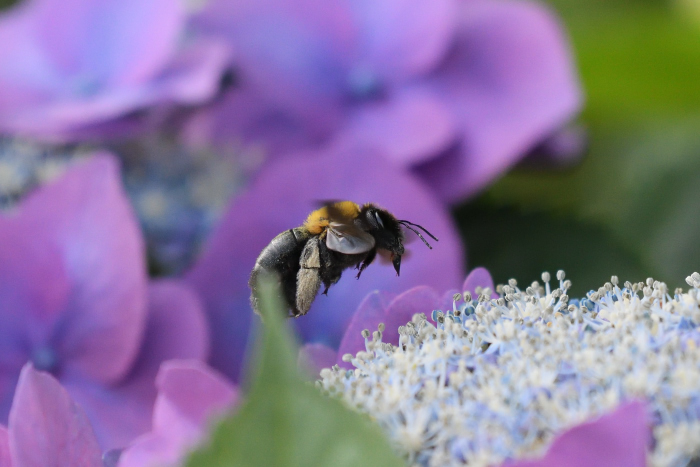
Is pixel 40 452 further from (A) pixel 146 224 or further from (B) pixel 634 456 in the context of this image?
(A) pixel 146 224

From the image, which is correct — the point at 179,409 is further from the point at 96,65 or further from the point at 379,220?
the point at 96,65

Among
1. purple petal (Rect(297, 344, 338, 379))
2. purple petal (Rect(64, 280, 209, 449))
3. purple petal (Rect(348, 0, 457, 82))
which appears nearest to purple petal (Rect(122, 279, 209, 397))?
purple petal (Rect(64, 280, 209, 449))

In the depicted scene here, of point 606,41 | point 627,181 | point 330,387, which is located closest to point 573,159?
point 627,181

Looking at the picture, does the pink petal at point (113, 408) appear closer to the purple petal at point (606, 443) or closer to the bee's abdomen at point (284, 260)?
the bee's abdomen at point (284, 260)

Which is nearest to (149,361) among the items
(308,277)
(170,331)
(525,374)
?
(170,331)

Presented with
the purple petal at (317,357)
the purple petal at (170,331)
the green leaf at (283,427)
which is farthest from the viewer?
the purple petal at (170,331)

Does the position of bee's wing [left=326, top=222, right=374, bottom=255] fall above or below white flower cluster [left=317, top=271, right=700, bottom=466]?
below

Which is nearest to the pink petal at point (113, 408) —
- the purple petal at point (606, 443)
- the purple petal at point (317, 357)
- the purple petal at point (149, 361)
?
the purple petal at point (149, 361)

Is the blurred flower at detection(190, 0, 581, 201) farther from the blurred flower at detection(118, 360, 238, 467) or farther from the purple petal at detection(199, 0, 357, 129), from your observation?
the blurred flower at detection(118, 360, 238, 467)
